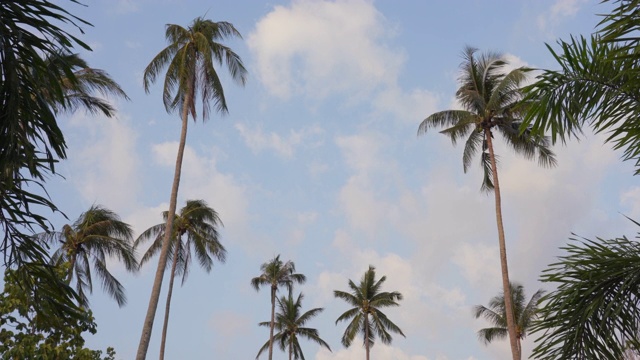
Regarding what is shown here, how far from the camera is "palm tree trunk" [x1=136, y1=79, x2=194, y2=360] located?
63.6 feet

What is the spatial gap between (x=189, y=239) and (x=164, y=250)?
1832 cm

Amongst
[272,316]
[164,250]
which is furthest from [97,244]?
[272,316]

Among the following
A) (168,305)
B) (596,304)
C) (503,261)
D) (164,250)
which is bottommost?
(596,304)

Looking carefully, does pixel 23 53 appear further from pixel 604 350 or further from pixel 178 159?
pixel 178 159

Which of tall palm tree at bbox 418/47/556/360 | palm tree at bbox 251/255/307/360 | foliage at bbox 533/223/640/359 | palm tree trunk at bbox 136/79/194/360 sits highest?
palm tree at bbox 251/255/307/360

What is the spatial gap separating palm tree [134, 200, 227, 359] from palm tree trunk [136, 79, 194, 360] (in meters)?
16.4

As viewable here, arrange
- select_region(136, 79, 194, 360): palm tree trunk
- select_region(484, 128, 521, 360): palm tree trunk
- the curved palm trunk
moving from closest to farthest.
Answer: select_region(136, 79, 194, 360): palm tree trunk < select_region(484, 128, 521, 360): palm tree trunk < the curved palm trunk

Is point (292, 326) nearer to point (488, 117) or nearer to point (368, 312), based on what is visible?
point (368, 312)

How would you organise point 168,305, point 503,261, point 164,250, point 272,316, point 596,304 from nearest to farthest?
point 596,304
point 164,250
point 503,261
point 168,305
point 272,316

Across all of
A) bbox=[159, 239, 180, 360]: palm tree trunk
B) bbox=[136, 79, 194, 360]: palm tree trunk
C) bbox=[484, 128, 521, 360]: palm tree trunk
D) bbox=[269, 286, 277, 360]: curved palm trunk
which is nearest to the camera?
bbox=[136, 79, 194, 360]: palm tree trunk

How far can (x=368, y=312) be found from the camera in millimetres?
51031

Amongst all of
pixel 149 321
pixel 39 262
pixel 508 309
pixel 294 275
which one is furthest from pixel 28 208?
pixel 294 275

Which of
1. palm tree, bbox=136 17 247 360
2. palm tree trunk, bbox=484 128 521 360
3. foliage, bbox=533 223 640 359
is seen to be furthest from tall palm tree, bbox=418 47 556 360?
foliage, bbox=533 223 640 359

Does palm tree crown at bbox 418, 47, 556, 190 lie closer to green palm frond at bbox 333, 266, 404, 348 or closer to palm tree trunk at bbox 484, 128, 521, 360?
palm tree trunk at bbox 484, 128, 521, 360
